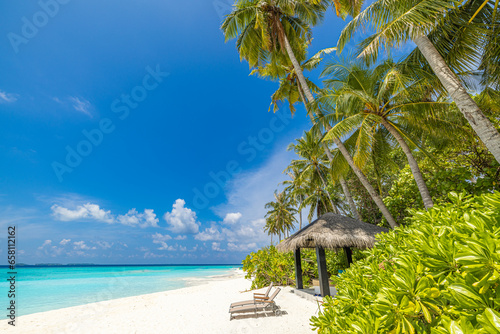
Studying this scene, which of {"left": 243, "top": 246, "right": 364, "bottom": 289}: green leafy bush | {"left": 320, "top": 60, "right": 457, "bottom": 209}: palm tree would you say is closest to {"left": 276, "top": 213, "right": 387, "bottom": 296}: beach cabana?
{"left": 320, "top": 60, "right": 457, "bottom": 209}: palm tree

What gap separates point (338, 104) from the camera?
26.1 feet

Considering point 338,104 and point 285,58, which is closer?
point 338,104

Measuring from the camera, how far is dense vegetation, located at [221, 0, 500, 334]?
0.98 meters

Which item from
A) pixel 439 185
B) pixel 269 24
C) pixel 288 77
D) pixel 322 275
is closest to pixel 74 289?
pixel 322 275

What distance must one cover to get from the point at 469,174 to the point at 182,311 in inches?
406

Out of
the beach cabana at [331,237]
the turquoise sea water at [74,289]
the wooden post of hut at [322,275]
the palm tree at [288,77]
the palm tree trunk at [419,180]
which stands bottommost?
the turquoise sea water at [74,289]

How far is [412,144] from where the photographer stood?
809 cm

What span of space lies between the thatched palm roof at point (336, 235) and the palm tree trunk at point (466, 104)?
4.02 metres

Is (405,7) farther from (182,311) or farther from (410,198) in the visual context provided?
(182,311)

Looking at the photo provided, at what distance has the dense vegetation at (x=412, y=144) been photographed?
3.20 feet

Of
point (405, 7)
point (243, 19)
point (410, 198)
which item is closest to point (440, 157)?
point (410, 198)

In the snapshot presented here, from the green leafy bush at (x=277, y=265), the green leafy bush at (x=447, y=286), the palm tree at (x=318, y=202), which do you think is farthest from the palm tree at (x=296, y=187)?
the green leafy bush at (x=447, y=286)

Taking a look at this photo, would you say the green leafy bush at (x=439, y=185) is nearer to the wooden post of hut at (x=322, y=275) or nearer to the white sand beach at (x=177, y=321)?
the wooden post of hut at (x=322, y=275)

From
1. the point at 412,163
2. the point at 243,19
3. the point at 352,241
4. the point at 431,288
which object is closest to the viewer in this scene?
the point at 431,288
